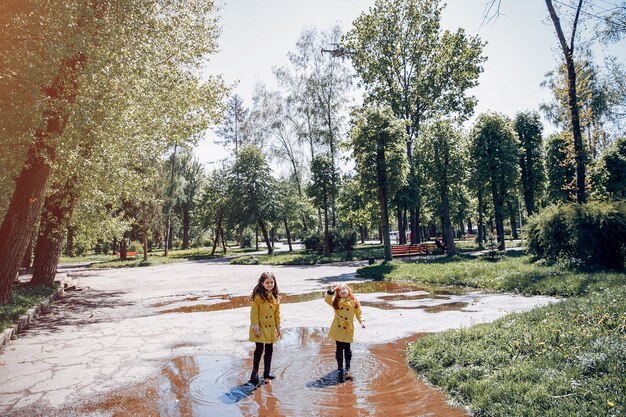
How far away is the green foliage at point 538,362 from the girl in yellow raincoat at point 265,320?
213 centimetres

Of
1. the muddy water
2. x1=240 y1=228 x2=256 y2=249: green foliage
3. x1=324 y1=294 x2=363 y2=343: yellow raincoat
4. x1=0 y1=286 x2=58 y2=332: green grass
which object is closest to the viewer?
the muddy water

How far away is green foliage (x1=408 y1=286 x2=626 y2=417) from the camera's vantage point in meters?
4.07

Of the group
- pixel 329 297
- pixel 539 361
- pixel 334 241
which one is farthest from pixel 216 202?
pixel 539 361

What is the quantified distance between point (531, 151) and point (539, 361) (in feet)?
122

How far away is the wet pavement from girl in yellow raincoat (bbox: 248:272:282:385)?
1.24ft

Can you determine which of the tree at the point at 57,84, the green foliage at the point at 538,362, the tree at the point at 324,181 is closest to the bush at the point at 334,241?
the tree at the point at 324,181

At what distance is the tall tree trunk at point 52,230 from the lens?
1483 cm

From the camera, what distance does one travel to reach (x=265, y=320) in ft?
19.5

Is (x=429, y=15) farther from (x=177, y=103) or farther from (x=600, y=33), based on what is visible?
(x=177, y=103)

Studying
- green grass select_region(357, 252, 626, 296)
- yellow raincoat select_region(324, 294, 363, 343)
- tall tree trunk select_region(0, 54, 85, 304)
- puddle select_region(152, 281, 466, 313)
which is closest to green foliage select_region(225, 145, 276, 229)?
green grass select_region(357, 252, 626, 296)

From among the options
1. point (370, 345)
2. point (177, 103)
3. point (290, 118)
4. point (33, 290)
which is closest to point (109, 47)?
point (177, 103)

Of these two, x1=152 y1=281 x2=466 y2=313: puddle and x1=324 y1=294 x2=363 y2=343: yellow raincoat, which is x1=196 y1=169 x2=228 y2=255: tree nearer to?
x1=152 y1=281 x2=466 y2=313: puddle

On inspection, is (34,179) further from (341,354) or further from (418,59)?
(418,59)

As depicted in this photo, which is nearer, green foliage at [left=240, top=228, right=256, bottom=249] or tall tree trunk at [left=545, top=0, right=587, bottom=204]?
tall tree trunk at [left=545, top=0, right=587, bottom=204]
